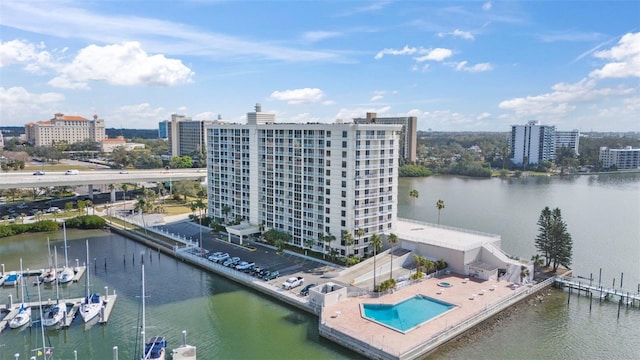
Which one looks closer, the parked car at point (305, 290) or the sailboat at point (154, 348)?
the sailboat at point (154, 348)

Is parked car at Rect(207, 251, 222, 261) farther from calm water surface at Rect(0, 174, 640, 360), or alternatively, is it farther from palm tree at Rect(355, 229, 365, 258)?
palm tree at Rect(355, 229, 365, 258)

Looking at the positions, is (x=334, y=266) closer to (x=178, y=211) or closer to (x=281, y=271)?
(x=281, y=271)

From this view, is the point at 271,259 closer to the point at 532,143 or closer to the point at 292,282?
the point at 292,282

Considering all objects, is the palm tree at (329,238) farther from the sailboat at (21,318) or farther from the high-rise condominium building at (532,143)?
the high-rise condominium building at (532,143)

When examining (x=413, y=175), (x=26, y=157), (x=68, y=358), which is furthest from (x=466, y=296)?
(x=26, y=157)

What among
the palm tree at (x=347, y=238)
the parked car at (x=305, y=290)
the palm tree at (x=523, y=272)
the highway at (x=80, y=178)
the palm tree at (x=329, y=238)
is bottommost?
the parked car at (x=305, y=290)

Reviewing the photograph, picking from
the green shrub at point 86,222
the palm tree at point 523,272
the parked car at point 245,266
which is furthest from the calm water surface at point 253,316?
the palm tree at point 523,272
